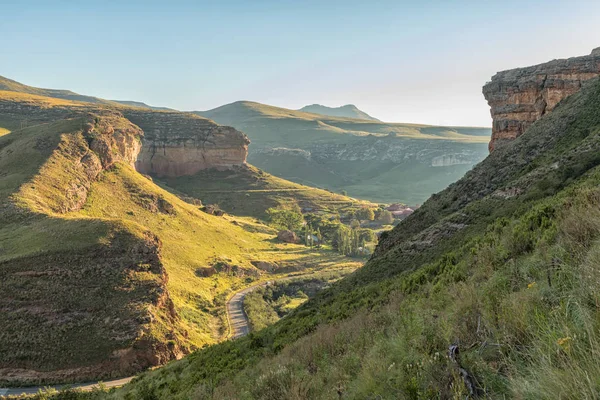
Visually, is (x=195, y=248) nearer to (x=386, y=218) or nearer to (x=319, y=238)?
(x=319, y=238)

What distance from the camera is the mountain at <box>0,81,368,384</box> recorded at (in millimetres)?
26828

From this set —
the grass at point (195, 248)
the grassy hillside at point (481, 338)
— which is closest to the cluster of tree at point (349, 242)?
the grass at point (195, 248)

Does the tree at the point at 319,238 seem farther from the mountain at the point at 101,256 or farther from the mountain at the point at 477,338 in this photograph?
the mountain at the point at 477,338

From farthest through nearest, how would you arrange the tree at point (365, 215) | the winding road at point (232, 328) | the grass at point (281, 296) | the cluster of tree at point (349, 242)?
the tree at point (365, 215) → the cluster of tree at point (349, 242) → the grass at point (281, 296) → the winding road at point (232, 328)

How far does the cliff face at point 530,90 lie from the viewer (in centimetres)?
3444

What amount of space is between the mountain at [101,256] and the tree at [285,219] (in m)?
4.17

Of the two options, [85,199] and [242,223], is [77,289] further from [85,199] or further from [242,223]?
[242,223]

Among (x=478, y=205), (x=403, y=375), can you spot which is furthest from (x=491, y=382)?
(x=478, y=205)

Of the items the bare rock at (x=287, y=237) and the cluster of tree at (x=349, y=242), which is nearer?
the cluster of tree at (x=349, y=242)

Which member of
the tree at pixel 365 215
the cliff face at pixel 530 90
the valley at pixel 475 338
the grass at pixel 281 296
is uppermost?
the cliff face at pixel 530 90

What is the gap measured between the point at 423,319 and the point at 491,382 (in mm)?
2767

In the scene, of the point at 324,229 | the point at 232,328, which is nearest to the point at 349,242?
the point at 324,229

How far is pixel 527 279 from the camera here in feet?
19.6

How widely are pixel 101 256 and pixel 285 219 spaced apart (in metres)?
64.0
